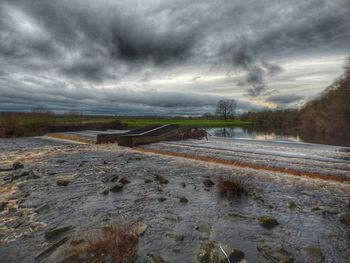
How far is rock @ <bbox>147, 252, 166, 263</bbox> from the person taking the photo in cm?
464

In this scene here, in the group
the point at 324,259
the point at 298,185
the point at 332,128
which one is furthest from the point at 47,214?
the point at 332,128

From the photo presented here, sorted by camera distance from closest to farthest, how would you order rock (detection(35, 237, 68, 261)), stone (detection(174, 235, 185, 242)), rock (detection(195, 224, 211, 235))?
rock (detection(35, 237, 68, 261)) < stone (detection(174, 235, 185, 242)) < rock (detection(195, 224, 211, 235))

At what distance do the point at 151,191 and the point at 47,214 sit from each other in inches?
162

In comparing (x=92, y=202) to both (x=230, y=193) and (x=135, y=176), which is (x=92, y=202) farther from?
(x=230, y=193)

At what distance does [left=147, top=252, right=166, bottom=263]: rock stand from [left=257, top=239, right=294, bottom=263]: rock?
2.50 metres

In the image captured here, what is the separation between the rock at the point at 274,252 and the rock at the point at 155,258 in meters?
2.50

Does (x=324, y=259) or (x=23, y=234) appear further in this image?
(x=23, y=234)

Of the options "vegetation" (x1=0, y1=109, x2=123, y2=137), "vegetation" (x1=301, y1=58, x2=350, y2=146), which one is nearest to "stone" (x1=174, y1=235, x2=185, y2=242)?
"vegetation" (x1=301, y1=58, x2=350, y2=146)

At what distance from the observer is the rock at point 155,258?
4.64m

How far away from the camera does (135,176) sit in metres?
11.8

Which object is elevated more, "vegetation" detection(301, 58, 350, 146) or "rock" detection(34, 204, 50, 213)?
"vegetation" detection(301, 58, 350, 146)

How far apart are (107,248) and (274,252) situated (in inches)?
162

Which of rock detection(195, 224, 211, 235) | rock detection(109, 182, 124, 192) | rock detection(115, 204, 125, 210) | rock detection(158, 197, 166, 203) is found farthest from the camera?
rock detection(109, 182, 124, 192)

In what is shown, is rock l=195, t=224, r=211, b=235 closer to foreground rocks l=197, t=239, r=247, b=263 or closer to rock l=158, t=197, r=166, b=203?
foreground rocks l=197, t=239, r=247, b=263
